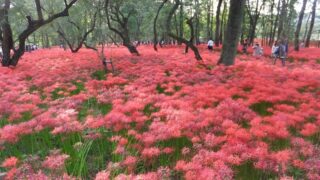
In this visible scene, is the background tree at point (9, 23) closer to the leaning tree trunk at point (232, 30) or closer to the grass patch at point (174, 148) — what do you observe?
the leaning tree trunk at point (232, 30)

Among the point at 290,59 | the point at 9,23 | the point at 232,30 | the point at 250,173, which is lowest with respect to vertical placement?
the point at 290,59

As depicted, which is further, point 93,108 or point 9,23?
point 9,23

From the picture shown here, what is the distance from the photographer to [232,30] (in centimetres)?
1638

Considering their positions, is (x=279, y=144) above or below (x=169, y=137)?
below

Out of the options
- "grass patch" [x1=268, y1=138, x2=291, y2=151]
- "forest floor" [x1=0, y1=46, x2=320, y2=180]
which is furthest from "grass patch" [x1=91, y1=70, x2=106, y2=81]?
"grass patch" [x1=268, y1=138, x2=291, y2=151]

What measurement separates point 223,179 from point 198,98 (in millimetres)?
4023

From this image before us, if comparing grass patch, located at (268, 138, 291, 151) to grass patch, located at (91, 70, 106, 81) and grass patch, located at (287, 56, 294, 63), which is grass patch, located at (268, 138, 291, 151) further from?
grass patch, located at (287, 56, 294, 63)

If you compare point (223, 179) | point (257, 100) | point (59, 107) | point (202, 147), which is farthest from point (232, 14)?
point (223, 179)

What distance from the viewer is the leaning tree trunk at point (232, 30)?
16016 millimetres

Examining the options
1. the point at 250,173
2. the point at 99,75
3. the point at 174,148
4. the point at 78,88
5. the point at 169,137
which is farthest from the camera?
the point at 99,75

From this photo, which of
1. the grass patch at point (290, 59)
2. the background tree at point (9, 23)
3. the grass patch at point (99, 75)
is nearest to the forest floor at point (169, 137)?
the grass patch at point (99, 75)

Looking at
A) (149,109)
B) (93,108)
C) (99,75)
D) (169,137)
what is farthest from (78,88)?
(169,137)

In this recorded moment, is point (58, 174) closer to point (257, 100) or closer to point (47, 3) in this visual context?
point (257, 100)

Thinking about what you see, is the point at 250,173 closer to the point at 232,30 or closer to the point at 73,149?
the point at 73,149
